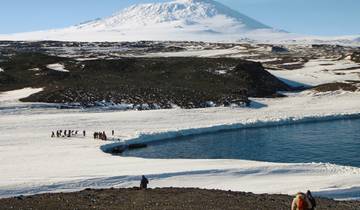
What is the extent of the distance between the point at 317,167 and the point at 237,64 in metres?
64.1

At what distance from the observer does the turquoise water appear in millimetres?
45344

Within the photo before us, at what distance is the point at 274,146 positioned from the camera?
1996 inches

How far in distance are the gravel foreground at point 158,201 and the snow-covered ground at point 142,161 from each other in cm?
451

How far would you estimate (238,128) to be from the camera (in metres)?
61.9

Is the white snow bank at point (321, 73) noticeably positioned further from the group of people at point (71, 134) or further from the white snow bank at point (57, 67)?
the group of people at point (71, 134)

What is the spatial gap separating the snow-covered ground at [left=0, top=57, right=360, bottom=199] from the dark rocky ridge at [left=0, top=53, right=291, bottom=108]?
5941 mm

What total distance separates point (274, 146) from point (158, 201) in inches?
1078

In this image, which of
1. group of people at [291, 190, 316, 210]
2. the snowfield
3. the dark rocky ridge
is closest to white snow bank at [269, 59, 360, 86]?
the dark rocky ridge

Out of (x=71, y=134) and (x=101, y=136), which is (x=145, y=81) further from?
(x=101, y=136)

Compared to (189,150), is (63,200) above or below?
above

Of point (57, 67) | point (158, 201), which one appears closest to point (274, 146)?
point (158, 201)

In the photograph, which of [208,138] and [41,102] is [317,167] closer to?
[208,138]

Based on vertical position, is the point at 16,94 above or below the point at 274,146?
above

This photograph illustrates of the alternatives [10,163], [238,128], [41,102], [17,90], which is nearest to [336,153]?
[238,128]
